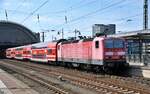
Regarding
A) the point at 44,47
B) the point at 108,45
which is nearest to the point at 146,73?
the point at 108,45

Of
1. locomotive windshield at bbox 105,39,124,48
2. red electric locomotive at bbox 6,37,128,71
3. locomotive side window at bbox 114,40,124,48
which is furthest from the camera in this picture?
locomotive side window at bbox 114,40,124,48

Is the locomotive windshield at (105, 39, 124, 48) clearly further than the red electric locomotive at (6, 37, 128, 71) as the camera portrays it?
Yes

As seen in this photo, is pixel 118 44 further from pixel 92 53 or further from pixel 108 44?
pixel 92 53

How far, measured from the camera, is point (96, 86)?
2161 cm

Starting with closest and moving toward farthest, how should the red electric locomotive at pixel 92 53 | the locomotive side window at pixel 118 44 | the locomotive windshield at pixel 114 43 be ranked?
the red electric locomotive at pixel 92 53 → the locomotive windshield at pixel 114 43 → the locomotive side window at pixel 118 44

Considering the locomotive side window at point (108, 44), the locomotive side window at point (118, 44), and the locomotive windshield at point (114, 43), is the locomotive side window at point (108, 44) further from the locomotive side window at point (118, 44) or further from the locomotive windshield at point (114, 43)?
the locomotive side window at point (118, 44)

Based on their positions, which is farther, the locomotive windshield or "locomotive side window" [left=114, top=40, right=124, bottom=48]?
"locomotive side window" [left=114, top=40, right=124, bottom=48]

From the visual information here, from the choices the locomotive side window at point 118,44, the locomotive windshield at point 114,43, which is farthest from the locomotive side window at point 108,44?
the locomotive side window at point 118,44

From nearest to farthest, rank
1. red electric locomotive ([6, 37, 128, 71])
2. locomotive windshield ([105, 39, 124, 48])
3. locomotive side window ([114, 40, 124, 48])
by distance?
red electric locomotive ([6, 37, 128, 71]), locomotive windshield ([105, 39, 124, 48]), locomotive side window ([114, 40, 124, 48])

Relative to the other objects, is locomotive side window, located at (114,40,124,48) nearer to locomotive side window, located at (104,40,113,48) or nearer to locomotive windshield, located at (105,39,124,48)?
locomotive windshield, located at (105,39,124,48)

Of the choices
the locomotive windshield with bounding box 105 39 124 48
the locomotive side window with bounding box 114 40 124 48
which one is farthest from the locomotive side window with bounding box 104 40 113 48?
the locomotive side window with bounding box 114 40 124 48

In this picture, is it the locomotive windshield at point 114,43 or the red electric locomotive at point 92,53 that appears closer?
the red electric locomotive at point 92,53

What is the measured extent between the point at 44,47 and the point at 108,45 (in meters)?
24.5

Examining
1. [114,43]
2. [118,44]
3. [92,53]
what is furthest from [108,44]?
[92,53]
